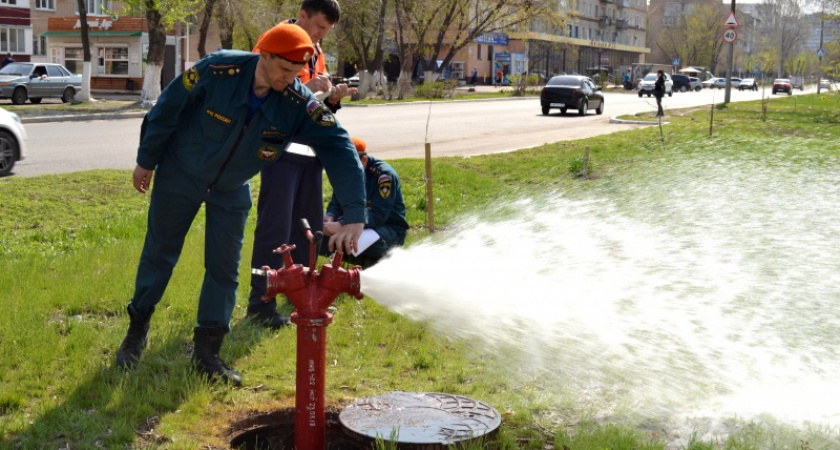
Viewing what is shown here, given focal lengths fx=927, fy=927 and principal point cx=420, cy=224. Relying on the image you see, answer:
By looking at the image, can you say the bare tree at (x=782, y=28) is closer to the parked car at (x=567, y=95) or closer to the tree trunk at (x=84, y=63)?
the parked car at (x=567, y=95)

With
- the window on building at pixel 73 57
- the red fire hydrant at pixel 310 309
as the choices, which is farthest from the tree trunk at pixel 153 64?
the red fire hydrant at pixel 310 309

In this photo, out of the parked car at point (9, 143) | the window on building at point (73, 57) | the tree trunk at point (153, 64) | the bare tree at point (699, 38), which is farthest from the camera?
the bare tree at point (699, 38)

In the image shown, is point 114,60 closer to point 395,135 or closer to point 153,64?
point 153,64

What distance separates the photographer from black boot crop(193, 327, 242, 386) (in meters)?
4.62

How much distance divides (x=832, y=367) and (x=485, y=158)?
9855 millimetres

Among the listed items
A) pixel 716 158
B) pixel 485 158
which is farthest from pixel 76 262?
pixel 716 158

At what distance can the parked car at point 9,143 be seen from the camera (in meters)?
12.6

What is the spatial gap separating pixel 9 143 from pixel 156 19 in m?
18.6

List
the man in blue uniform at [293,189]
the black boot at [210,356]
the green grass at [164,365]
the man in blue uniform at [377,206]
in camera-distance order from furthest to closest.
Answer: the man in blue uniform at [377,206], the man in blue uniform at [293,189], the black boot at [210,356], the green grass at [164,365]

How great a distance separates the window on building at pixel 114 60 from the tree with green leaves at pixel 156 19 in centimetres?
1779

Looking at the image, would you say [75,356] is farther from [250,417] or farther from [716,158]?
[716,158]

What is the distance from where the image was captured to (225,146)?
164 inches

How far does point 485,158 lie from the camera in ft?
48.4

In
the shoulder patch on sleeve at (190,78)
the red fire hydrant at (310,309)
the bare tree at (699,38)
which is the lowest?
the red fire hydrant at (310,309)
